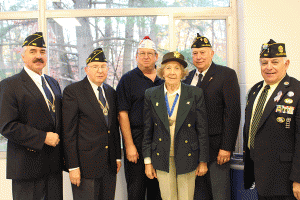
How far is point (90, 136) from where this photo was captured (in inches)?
80.4

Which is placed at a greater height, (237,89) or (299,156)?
(237,89)

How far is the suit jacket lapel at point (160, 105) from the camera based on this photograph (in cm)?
192

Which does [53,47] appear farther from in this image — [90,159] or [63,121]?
[90,159]

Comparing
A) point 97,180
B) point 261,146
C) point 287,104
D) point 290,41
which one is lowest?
point 97,180

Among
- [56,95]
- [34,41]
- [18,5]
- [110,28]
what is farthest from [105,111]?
[18,5]

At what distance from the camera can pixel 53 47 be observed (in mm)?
3229

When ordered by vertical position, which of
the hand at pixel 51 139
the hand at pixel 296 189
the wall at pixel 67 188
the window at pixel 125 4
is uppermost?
the window at pixel 125 4

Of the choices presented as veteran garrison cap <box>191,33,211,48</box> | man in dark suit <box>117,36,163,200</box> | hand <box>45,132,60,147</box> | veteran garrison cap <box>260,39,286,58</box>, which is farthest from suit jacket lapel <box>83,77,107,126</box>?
veteran garrison cap <box>260,39,286,58</box>

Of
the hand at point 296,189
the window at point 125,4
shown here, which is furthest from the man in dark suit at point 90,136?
the hand at point 296,189

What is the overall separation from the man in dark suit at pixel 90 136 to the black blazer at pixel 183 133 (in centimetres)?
39

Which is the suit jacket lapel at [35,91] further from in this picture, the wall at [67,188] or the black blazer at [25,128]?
the wall at [67,188]

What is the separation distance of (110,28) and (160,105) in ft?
5.68

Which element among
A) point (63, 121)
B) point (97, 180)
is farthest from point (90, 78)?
point (97, 180)

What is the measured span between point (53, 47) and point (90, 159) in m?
1.93
